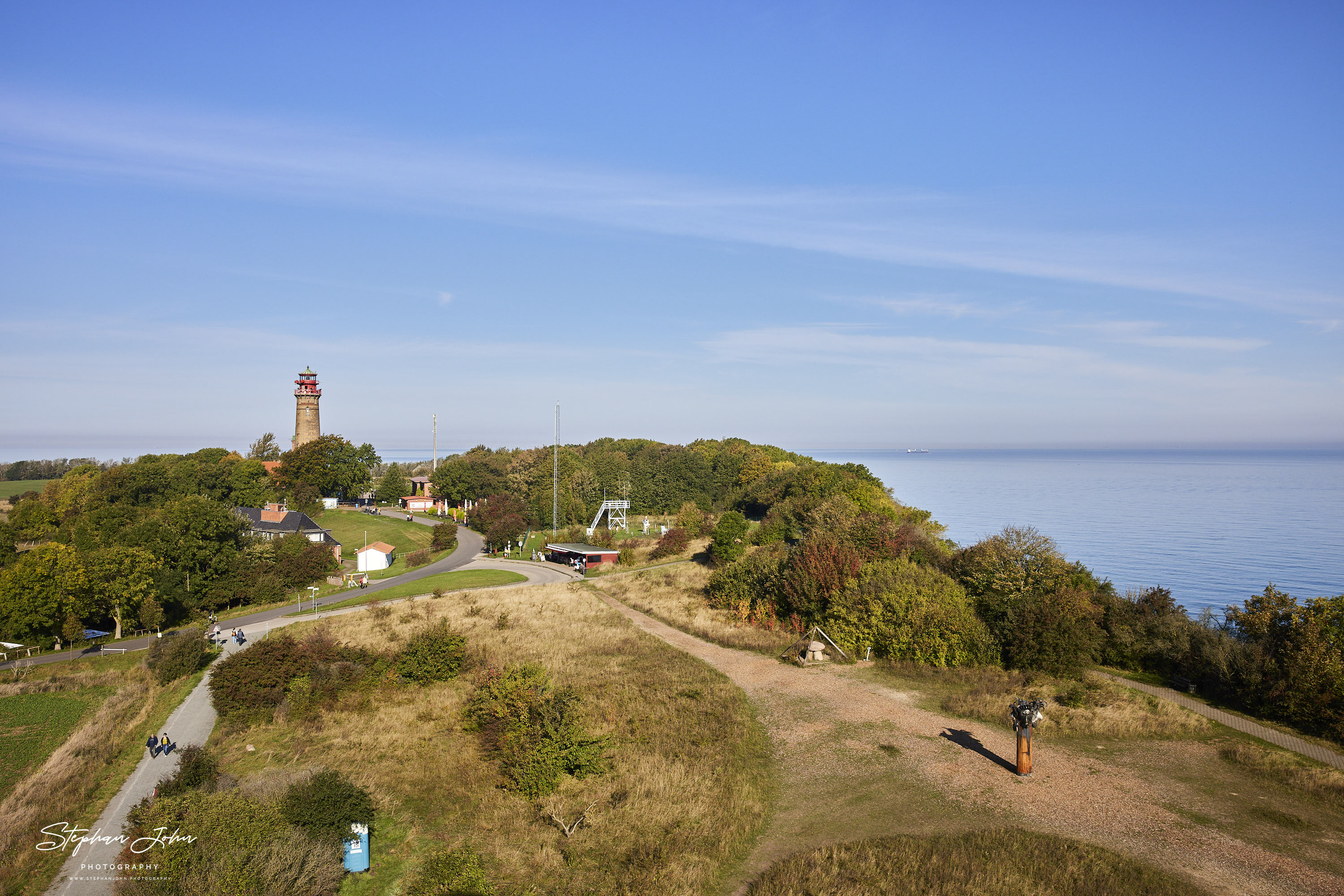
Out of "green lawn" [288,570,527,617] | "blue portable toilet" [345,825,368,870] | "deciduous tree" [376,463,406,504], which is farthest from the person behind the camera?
"deciduous tree" [376,463,406,504]

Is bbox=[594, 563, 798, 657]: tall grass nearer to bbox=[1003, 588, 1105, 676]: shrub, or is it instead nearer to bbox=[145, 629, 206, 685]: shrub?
bbox=[1003, 588, 1105, 676]: shrub

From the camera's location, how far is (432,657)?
92.0ft

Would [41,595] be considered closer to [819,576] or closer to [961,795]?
[819,576]

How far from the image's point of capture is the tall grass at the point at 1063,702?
68.1 feet

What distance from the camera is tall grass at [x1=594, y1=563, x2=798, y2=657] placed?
32.8 meters

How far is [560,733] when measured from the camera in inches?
752

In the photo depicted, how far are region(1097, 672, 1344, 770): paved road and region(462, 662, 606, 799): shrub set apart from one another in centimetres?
1846

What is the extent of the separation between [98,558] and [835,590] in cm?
4006

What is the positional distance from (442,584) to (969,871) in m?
41.5

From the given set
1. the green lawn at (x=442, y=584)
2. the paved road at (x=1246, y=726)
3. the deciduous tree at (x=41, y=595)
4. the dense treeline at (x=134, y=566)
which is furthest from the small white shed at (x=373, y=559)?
the paved road at (x=1246, y=726)

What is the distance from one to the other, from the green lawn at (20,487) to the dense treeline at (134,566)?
63.2 m

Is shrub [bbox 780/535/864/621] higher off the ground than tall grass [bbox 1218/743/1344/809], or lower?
higher

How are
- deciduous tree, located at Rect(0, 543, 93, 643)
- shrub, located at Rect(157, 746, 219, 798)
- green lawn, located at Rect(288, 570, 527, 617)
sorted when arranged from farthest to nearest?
green lawn, located at Rect(288, 570, 527, 617), deciduous tree, located at Rect(0, 543, 93, 643), shrub, located at Rect(157, 746, 219, 798)

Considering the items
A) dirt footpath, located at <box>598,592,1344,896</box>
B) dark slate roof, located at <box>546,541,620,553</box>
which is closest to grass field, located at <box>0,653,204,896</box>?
dirt footpath, located at <box>598,592,1344,896</box>
